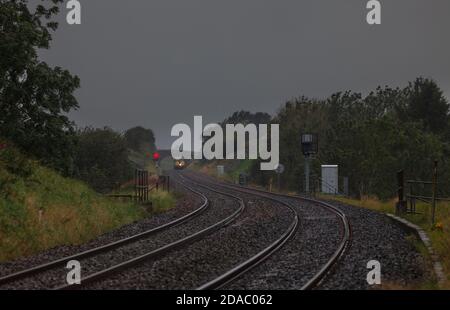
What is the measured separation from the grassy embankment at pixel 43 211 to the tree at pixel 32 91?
201 centimetres

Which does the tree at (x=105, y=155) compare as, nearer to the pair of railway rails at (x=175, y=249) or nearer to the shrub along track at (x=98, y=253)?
the shrub along track at (x=98, y=253)

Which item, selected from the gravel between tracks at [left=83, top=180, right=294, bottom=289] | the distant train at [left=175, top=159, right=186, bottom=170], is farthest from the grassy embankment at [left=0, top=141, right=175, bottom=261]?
the distant train at [left=175, top=159, right=186, bottom=170]

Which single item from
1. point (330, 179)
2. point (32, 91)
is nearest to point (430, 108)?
point (330, 179)

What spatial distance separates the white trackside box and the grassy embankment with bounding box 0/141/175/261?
769 inches

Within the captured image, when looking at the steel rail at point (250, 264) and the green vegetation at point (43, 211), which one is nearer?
the steel rail at point (250, 264)

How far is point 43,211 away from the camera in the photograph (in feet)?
53.1

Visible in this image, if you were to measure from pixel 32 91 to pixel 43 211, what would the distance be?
342 inches

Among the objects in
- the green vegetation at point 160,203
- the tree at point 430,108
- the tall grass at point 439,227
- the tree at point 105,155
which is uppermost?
the tree at point 430,108

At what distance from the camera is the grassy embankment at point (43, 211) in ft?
46.3

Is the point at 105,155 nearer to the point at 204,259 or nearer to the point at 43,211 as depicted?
the point at 43,211

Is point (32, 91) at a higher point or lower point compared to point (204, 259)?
higher

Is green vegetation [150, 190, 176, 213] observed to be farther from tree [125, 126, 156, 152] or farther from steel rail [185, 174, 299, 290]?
tree [125, 126, 156, 152]

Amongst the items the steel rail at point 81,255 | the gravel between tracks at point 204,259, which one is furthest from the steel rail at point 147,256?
the steel rail at point 81,255
